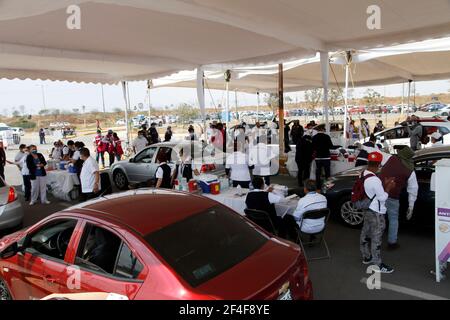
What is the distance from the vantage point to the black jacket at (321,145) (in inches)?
363

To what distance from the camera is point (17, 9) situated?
5133 millimetres

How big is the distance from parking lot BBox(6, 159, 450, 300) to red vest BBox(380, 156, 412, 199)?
0.97 metres

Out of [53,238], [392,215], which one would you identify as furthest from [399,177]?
[53,238]

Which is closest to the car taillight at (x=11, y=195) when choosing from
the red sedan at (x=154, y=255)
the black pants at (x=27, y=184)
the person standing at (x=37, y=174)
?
the person standing at (x=37, y=174)

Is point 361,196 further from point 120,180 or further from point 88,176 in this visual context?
point 120,180

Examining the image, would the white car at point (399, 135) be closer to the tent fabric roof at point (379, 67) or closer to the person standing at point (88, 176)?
the tent fabric roof at point (379, 67)

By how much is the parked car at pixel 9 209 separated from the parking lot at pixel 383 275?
5197 mm

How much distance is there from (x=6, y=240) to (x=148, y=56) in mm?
9219

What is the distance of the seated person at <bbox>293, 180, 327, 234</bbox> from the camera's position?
5316 mm

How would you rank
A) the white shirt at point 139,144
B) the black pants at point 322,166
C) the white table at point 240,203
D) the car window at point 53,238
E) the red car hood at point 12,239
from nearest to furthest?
the car window at point 53,238, the red car hood at point 12,239, the white table at point 240,203, the black pants at point 322,166, the white shirt at point 139,144

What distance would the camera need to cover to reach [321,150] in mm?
9273

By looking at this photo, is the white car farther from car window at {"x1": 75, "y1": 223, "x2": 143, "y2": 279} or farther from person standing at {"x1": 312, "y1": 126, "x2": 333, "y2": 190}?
car window at {"x1": 75, "y1": 223, "x2": 143, "y2": 279}
